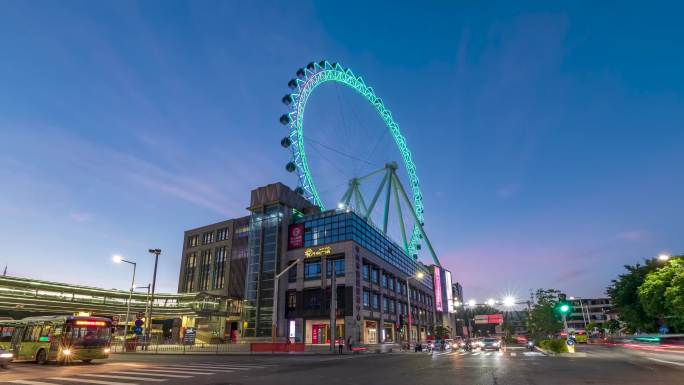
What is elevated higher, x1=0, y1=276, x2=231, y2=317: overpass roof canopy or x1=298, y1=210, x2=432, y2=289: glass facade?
x1=298, y1=210, x2=432, y2=289: glass facade

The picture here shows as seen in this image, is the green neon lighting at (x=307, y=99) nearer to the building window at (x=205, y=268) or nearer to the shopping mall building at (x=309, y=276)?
the shopping mall building at (x=309, y=276)

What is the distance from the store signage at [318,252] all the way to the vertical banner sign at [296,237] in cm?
265

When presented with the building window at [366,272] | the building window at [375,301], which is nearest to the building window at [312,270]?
the building window at [366,272]

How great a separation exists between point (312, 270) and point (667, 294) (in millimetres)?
51042

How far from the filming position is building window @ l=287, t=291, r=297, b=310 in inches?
2839

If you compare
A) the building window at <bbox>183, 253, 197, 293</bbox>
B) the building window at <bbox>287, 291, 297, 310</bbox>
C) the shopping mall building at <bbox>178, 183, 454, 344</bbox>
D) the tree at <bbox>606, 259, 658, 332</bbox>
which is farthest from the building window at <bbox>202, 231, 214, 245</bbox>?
the tree at <bbox>606, 259, 658, 332</bbox>

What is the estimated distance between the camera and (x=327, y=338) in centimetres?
6925

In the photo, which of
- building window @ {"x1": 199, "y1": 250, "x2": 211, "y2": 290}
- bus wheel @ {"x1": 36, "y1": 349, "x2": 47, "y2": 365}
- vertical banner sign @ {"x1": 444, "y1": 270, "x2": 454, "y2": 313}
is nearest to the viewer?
bus wheel @ {"x1": 36, "y1": 349, "x2": 47, "y2": 365}

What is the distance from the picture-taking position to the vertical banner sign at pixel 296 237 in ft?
250

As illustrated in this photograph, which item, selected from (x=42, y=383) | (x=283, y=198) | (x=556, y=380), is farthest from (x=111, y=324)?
(x=283, y=198)

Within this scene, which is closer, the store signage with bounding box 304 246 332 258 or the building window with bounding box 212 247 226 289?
the store signage with bounding box 304 246 332 258

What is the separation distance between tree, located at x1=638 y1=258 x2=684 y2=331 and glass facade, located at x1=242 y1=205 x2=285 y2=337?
188 ft

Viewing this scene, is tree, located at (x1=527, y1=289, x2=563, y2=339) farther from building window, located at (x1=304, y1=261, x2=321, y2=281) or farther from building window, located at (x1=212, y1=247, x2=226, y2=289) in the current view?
building window, located at (x1=212, y1=247, x2=226, y2=289)

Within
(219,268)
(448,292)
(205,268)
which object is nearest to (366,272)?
(219,268)
